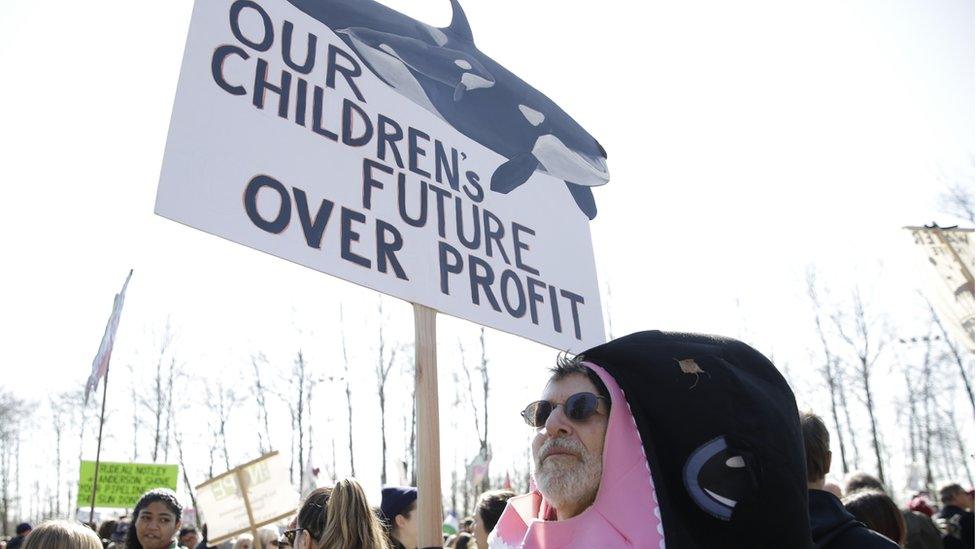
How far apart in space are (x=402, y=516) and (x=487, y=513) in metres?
0.53

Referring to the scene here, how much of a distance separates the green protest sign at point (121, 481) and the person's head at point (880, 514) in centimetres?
1423

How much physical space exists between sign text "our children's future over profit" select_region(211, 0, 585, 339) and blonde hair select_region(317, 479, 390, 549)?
3.41 ft

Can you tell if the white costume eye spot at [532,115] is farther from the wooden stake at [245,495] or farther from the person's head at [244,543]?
the person's head at [244,543]

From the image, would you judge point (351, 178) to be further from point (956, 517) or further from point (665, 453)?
point (956, 517)

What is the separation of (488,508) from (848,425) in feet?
115

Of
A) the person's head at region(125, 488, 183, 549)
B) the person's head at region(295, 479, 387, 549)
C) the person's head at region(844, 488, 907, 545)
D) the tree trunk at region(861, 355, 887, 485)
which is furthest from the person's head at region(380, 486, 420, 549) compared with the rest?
the tree trunk at region(861, 355, 887, 485)

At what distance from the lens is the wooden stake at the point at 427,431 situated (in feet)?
9.34

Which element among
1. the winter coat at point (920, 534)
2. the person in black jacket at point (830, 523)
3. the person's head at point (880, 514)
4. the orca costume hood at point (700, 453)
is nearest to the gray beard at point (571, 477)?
the orca costume hood at point (700, 453)

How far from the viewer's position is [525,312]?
3680mm

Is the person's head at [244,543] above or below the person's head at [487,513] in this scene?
above

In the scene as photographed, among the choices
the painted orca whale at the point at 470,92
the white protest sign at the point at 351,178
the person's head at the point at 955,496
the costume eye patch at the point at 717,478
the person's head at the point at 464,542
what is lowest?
the costume eye patch at the point at 717,478

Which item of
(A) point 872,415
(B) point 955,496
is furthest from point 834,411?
(B) point 955,496

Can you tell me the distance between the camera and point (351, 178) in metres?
3.14

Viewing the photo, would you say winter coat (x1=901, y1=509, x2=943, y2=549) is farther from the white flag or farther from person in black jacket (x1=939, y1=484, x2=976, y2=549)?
the white flag
